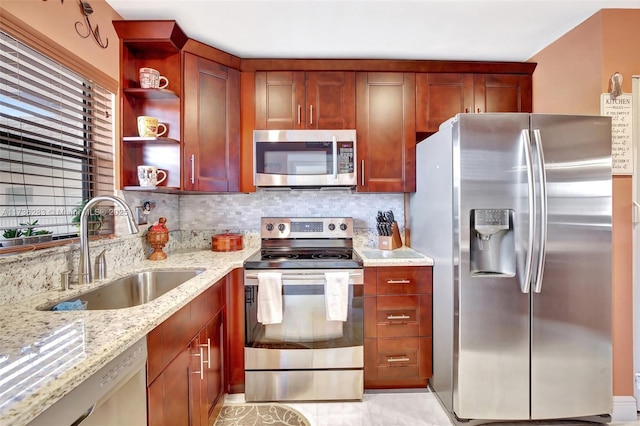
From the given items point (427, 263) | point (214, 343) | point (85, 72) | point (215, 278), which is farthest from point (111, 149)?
point (427, 263)

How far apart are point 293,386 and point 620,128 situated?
8.28 ft

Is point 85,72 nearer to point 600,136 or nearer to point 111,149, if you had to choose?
point 111,149

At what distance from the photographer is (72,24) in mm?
1426

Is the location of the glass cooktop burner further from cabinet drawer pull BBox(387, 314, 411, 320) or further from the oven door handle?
cabinet drawer pull BBox(387, 314, 411, 320)

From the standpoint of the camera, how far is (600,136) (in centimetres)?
161

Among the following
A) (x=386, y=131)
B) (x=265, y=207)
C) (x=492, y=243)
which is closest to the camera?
(x=492, y=243)

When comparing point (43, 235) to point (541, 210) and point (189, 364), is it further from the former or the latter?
point (541, 210)

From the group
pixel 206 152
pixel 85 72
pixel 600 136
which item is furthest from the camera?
pixel 206 152

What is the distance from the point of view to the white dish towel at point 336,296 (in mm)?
1854

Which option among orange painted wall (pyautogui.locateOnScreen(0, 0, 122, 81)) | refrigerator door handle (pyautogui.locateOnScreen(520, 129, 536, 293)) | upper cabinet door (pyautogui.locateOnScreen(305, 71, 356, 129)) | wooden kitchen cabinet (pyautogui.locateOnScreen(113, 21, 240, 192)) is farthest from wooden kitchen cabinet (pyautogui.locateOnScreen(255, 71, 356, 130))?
refrigerator door handle (pyautogui.locateOnScreen(520, 129, 536, 293))

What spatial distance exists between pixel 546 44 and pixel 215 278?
105 inches

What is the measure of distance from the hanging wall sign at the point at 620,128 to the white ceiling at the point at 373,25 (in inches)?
21.4

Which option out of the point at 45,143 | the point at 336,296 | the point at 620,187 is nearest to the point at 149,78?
the point at 45,143

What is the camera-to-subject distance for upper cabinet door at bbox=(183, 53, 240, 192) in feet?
6.44
